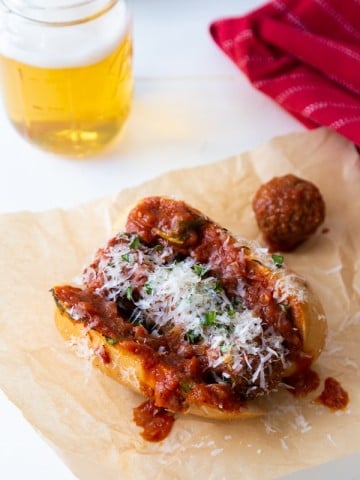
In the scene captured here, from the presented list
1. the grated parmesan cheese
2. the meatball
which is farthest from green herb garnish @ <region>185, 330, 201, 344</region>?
the meatball

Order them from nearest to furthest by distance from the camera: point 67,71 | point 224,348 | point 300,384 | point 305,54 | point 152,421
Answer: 1. point 224,348
2. point 152,421
3. point 300,384
4. point 67,71
5. point 305,54

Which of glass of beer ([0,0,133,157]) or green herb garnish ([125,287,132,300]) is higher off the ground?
glass of beer ([0,0,133,157])

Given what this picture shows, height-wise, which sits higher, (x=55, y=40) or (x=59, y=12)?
(x=59, y=12)

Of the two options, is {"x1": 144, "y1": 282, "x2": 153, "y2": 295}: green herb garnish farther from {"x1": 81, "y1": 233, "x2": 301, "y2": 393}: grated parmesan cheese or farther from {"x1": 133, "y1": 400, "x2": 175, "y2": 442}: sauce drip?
{"x1": 133, "y1": 400, "x2": 175, "y2": 442}: sauce drip

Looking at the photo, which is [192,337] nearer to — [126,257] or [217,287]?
[217,287]

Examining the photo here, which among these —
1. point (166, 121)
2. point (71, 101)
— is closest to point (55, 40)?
point (71, 101)

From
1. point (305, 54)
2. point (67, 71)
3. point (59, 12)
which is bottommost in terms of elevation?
point (305, 54)

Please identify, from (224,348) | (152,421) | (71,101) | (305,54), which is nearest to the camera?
(224,348)
